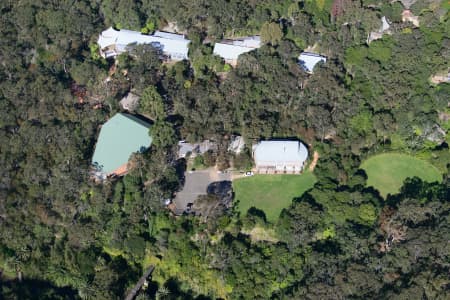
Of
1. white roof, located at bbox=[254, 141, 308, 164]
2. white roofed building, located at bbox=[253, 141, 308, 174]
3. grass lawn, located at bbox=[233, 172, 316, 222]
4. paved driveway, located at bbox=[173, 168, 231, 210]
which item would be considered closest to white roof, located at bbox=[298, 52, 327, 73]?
white roofed building, located at bbox=[253, 141, 308, 174]

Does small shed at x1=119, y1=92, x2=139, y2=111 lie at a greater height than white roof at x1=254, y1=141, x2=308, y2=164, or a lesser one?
greater

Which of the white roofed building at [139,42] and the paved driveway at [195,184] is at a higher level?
the white roofed building at [139,42]

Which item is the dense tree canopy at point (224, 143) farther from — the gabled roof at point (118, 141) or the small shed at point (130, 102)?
the gabled roof at point (118, 141)

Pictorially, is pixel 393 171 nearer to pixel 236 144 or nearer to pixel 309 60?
pixel 236 144

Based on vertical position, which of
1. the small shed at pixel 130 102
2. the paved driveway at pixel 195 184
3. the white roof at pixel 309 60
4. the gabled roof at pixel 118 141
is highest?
the white roof at pixel 309 60

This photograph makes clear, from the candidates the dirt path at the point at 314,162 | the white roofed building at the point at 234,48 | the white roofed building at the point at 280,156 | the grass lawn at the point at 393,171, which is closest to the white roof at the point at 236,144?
the white roofed building at the point at 280,156

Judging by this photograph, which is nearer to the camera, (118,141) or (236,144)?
(118,141)

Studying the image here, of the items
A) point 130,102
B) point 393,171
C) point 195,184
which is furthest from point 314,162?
point 130,102

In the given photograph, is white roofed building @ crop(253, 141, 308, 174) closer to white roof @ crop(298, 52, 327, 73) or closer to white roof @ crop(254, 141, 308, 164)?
white roof @ crop(254, 141, 308, 164)
